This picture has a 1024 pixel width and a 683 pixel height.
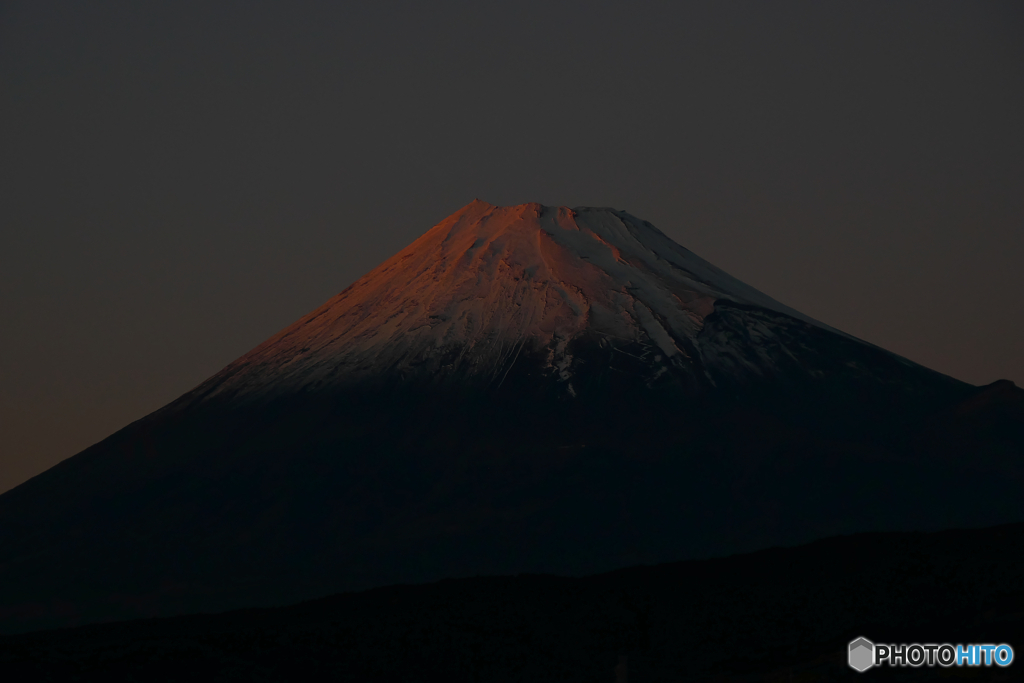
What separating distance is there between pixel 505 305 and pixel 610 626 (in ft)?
206

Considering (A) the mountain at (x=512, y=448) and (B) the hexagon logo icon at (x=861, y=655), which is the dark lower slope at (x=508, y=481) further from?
(B) the hexagon logo icon at (x=861, y=655)

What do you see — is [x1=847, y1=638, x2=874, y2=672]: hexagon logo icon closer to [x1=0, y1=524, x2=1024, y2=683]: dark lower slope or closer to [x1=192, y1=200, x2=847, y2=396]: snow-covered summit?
[x1=0, y1=524, x2=1024, y2=683]: dark lower slope

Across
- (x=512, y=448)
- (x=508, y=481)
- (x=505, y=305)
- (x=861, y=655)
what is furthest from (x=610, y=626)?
(x=505, y=305)

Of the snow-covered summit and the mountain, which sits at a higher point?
the snow-covered summit

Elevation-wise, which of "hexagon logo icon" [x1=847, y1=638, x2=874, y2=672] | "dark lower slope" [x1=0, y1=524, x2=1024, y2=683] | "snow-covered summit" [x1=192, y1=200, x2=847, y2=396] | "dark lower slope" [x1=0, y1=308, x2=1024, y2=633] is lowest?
"hexagon logo icon" [x1=847, y1=638, x2=874, y2=672]

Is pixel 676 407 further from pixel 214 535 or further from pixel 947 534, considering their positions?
pixel 214 535

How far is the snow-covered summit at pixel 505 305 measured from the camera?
15188cm

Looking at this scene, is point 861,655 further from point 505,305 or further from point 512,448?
point 505,305

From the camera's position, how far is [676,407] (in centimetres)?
14350

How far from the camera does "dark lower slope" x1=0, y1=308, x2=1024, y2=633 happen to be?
125 metres

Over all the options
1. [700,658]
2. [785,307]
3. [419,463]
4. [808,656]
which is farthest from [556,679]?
[785,307]

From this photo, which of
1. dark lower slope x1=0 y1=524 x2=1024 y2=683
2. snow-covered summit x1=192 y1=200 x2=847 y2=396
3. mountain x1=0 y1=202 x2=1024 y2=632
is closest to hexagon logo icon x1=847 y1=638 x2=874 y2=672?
dark lower slope x1=0 y1=524 x2=1024 y2=683

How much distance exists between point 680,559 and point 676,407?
26218 millimetres

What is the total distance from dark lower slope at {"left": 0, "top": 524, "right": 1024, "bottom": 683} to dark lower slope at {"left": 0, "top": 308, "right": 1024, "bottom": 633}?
892 cm
